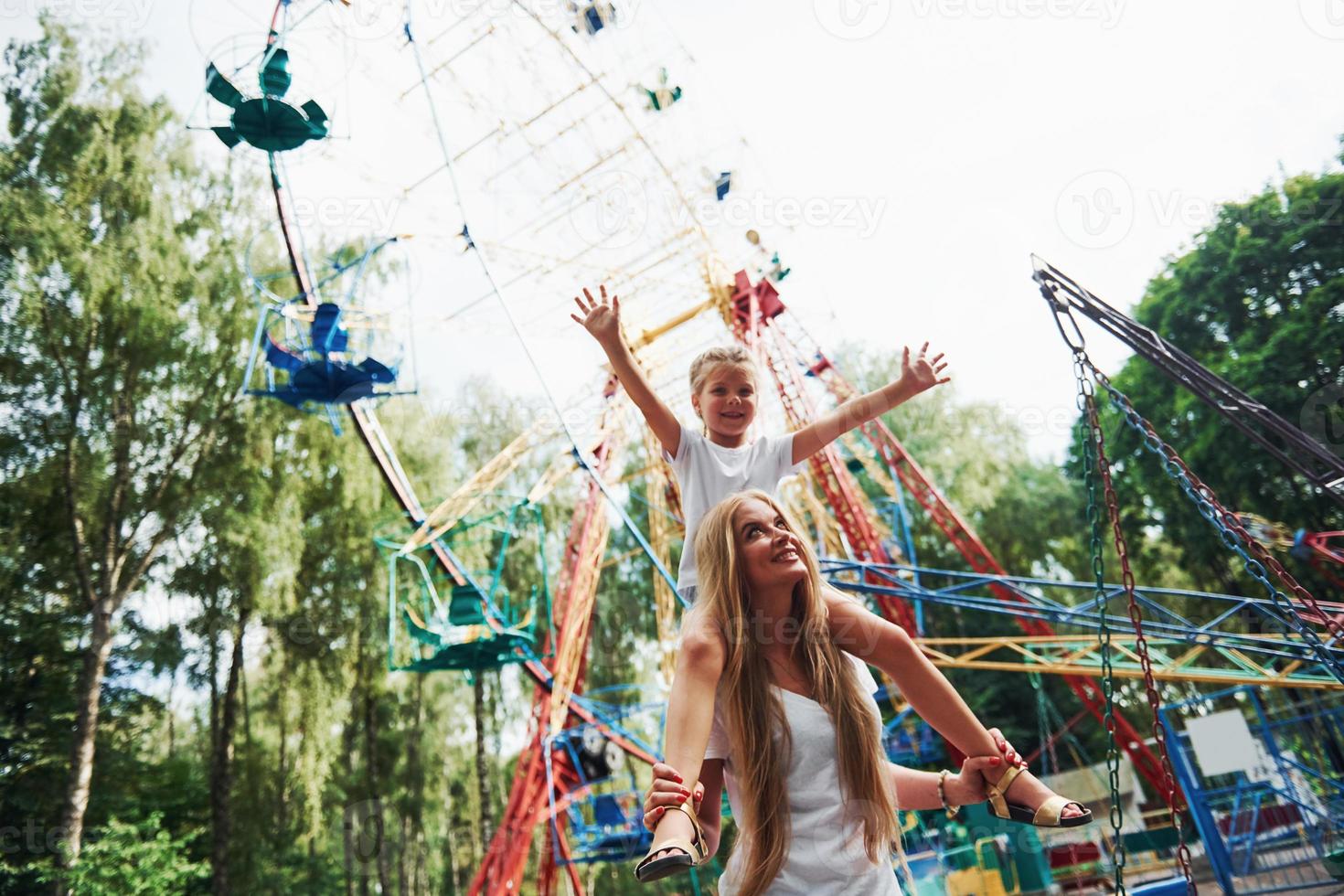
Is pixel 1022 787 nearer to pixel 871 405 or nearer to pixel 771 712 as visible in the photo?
pixel 771 712

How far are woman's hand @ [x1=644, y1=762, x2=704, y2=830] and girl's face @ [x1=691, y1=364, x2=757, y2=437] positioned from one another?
4.13 ft

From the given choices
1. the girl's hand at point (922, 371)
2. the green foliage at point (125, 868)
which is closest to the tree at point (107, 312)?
the green foliage at point (125, 868)

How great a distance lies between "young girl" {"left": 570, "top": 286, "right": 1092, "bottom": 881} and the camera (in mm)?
1639

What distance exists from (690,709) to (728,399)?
3.81 ft

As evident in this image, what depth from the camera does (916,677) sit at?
1.88 meters

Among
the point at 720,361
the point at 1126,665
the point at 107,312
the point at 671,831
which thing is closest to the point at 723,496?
the point at 720,361

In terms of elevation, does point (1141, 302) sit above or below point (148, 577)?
above

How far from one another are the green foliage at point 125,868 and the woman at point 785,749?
12.3 metres

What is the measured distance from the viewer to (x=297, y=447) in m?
14.5

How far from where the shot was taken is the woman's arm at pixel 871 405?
8.02ft

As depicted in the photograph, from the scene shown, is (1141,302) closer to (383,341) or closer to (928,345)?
(383,341)

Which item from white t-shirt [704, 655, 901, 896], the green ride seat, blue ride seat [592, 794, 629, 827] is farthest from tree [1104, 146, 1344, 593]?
white t-shirt [704, 655, 901, 896]

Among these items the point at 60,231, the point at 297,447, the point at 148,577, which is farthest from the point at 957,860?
the point at 60,231

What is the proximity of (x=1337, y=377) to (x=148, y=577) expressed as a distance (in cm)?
2079
